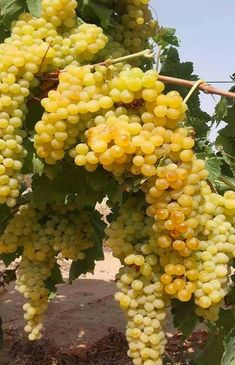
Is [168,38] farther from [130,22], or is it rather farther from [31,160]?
[31,160]

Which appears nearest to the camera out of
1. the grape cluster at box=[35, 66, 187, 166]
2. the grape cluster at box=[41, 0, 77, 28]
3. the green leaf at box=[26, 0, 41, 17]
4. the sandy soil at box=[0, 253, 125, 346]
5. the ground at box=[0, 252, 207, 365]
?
the grape cluster at box=[35, 66, 187, 166]

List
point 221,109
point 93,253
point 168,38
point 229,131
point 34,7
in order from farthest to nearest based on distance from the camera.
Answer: point 168,38
point 93,253
point 229,131
point 221,109
point 34,7

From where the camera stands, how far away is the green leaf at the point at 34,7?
2.36 m

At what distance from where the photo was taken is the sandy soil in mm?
5445

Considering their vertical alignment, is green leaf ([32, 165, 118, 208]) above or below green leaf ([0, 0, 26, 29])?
below

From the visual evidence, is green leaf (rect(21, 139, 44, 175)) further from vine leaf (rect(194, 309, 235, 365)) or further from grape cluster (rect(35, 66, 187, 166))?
vine leaf (rect(194, 309, 235, 365))

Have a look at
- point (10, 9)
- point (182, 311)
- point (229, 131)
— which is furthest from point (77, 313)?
point (10, 9)

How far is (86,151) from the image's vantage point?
1999 millimetres

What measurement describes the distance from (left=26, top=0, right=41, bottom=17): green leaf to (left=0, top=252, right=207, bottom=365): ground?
319 cm

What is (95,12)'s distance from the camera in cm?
246

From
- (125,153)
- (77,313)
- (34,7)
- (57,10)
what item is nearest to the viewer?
(125,153)

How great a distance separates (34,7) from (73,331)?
3.77 metres

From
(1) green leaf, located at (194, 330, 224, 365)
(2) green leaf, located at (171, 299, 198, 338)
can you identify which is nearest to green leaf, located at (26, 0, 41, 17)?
(2) green leaf, located at (171, 299, 198, 338)

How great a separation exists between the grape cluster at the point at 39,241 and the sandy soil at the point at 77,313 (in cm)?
242
